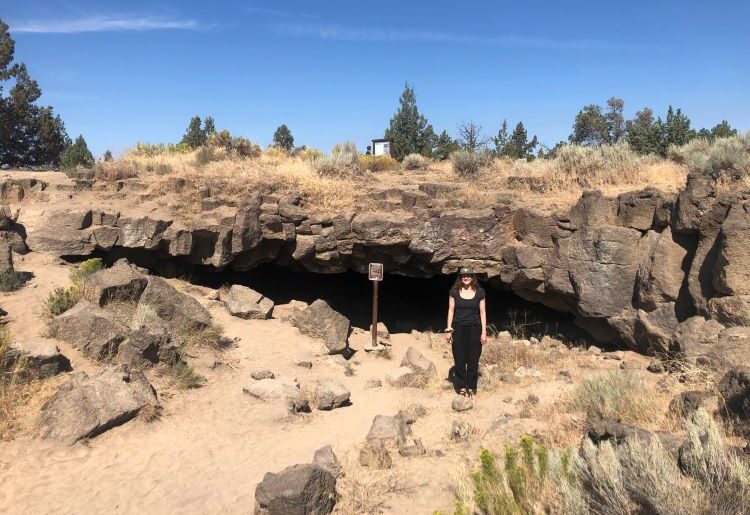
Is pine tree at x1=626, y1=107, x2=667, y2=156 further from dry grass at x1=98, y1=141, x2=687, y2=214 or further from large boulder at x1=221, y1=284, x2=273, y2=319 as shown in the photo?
large boulder at x1=221, y1=284, x2=273, y2=319

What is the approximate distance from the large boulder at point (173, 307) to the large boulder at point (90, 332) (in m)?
1.12

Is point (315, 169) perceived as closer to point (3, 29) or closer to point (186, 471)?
point (186, 471)

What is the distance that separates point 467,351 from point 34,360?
230 inches

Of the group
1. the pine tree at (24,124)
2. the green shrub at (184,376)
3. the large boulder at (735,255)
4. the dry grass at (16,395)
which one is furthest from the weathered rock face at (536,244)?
the pine tree at (24,124)

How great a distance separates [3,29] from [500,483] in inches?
1299

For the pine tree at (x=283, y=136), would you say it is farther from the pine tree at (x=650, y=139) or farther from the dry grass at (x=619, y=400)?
the dry grass at (x=619, y=400)

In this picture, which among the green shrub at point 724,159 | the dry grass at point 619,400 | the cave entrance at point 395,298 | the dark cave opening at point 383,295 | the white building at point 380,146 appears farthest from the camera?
the white building at point 380,146

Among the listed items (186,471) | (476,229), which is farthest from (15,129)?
(186,471)

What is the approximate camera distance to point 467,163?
14.7 metres

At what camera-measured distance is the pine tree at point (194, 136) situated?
24.2 m

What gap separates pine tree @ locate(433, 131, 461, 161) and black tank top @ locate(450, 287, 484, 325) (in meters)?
16.3

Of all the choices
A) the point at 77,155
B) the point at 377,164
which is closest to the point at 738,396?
the point at 377,164

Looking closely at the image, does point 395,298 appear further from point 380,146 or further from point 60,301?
point 60,301

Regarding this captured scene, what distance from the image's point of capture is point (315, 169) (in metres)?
13.8
